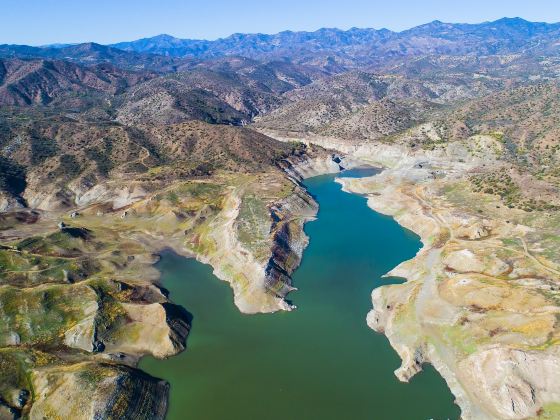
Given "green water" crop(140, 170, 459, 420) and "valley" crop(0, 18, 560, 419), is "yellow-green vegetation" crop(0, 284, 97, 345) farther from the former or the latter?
Result: "green water" crop(140, 170, 459, 420)

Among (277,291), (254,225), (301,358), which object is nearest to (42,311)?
(277,291)

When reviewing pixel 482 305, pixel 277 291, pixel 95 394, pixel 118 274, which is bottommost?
pixel 118 274

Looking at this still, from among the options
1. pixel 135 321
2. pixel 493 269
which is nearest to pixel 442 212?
pixel 493 269

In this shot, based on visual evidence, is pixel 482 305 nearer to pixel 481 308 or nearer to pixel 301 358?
pixel 481 308

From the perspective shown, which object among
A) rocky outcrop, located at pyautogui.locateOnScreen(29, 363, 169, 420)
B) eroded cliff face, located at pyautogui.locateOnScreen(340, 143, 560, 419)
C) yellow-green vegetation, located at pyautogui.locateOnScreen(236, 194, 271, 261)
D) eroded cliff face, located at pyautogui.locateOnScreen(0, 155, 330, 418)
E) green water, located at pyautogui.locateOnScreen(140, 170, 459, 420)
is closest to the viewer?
rocky outcrop, located at pyautogui.locateOnScreen(29, 363, 169, 420)

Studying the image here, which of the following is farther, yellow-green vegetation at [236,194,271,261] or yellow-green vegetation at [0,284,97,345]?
yellow-green vegetation at [236,194,271,261]

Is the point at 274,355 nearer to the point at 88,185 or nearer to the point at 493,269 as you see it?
the point at 493,269

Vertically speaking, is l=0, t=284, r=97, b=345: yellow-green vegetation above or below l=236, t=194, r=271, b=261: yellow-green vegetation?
above

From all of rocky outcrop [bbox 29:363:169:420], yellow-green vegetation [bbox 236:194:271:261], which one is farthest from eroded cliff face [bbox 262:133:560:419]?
rocky outcrop [bbox 29:363:169:420]
